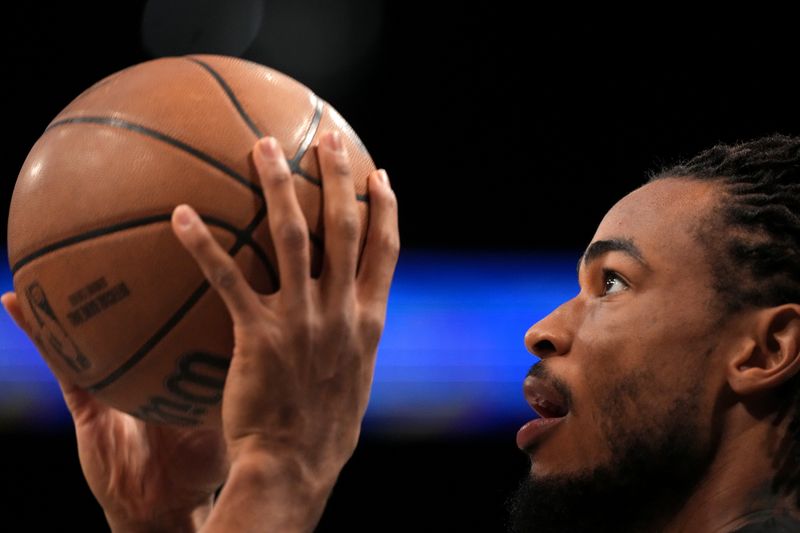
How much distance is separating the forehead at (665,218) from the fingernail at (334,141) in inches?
26.7

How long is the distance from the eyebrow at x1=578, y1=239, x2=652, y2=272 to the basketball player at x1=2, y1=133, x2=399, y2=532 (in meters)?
0.56

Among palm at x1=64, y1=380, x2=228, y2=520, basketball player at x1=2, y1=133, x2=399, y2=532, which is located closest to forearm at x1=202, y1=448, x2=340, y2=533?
basketball player at x1=2, y1=133, x2=399, y2=532

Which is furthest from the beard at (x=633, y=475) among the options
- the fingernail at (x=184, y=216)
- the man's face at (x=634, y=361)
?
the fingernail at (x=184, y=216)

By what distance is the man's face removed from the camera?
70.0 inches

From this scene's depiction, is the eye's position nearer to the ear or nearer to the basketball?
the ear

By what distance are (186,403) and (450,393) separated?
9.06ft

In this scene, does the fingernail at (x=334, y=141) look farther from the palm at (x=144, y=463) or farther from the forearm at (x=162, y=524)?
the forearm at (x=162, y=524)

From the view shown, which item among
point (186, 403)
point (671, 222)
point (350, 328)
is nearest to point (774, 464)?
point (671, 222)

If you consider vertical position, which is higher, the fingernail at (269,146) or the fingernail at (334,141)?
the fingernail at (334,141)

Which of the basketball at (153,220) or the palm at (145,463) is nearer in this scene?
the basketball at (153,220)

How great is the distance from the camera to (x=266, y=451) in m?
1.46

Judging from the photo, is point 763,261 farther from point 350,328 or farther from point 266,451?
point 266,451

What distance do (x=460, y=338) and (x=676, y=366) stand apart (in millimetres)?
2571

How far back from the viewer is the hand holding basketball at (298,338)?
1.41 meters
